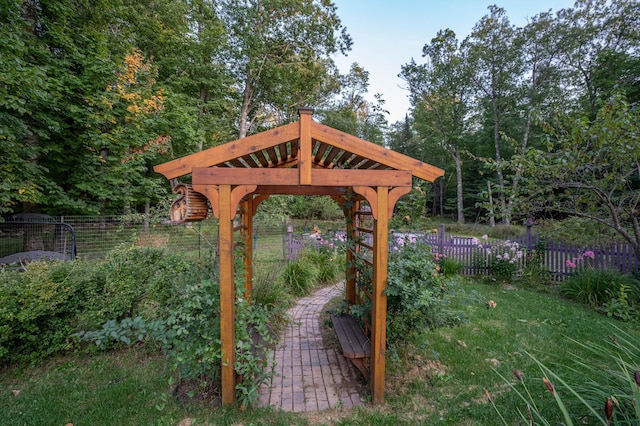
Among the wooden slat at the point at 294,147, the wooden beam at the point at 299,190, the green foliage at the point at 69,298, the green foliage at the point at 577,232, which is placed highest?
the wooden slat at the point at 294,147

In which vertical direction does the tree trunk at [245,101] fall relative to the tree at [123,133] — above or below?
above

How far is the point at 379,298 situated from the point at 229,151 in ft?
5.96

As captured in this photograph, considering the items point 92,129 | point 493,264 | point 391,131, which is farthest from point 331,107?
point 493,264

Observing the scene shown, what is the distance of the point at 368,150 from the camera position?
2.33 meters

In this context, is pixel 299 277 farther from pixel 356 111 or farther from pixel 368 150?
pixel 356 111

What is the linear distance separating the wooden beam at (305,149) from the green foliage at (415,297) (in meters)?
1.20

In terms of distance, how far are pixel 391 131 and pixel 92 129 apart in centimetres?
2622

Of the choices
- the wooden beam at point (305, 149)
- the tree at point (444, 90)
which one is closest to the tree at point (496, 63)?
the tree at point (444, 90)

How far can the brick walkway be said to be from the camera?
241 centimetres

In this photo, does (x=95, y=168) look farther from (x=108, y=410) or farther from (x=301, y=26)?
(x=301, y=26)

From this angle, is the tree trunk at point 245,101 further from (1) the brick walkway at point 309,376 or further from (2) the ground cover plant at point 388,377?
(1) the brick walkway at point 309,376

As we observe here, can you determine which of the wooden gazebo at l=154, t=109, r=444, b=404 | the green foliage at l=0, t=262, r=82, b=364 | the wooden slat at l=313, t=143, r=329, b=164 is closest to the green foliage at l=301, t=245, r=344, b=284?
the wooden slat at l=313, t=143, r=329, b=164

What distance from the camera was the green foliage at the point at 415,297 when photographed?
2.40 m

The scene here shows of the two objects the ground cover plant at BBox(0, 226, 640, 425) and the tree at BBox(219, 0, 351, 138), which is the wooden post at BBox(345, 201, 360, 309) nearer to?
the ground cover plant at BBox(0, 226, 640, 425)
